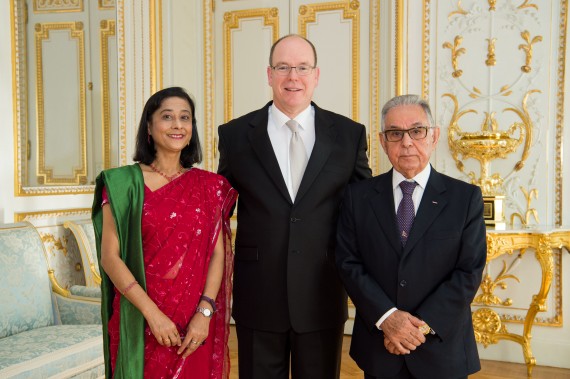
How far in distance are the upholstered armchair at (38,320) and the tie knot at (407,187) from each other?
5.35ft

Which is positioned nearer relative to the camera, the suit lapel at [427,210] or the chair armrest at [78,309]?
the suit lapel at [427,210]

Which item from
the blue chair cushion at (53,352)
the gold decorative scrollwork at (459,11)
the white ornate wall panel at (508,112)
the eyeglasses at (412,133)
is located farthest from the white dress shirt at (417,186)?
the gold decorative scrollwork at (459,11)

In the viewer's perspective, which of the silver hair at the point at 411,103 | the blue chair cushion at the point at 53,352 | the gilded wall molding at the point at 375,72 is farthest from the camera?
the gilded wall molding at the point at 375,72

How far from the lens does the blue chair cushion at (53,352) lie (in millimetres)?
2086

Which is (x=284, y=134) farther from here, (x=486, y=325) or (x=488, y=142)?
(x=486, y=325)

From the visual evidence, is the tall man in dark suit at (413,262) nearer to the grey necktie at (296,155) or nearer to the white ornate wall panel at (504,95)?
the grey necktie at (296,155)

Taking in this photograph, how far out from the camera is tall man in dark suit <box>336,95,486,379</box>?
1465 millimetres

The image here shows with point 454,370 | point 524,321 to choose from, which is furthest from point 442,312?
point 524,321

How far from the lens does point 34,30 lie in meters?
2.97

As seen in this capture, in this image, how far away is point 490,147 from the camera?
10.8 feet

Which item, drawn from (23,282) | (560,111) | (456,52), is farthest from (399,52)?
(23,282)

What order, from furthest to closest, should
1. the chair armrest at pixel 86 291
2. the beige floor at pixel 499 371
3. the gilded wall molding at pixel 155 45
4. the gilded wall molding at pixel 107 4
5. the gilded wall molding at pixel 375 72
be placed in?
the gilded wall molding at pixel 375 72, the gilded wall molding at pixel 155 45, the gilded wall molding at pixel 107 4, the beige floor at pixel 499 371, the chair armrest at pixel 86 291

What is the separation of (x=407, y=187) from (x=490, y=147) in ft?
6.38

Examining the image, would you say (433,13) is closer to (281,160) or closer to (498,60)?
(498,60)
